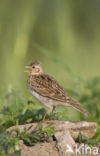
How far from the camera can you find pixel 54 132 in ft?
21.4

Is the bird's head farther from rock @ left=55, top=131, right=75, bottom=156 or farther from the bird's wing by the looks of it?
rock @ left=55, top=131, right=75, bottom=156

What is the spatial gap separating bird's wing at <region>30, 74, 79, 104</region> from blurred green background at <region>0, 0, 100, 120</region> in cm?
211

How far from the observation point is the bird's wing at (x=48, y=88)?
7.23 meters

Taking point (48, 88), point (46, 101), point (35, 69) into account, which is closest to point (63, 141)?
point (46, 101)

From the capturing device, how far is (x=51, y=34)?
33.1ft

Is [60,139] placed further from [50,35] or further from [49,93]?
[50,35]

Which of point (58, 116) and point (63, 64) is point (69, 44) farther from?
point (58, 116)

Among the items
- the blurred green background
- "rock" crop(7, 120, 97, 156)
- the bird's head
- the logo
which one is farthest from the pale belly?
Answer: the blurred green background

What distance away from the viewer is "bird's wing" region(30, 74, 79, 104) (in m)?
7.23

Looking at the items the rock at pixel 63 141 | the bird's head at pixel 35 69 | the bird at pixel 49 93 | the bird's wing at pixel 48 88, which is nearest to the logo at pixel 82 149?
the rock at pixel 63 141

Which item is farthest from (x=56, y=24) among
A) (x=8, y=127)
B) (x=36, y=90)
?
(x=8, y=127)

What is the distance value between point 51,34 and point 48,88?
2768mm

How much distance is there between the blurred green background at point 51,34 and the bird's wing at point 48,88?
82.9 inches

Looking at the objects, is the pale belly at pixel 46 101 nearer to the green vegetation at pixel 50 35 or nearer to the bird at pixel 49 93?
the bird at pixel 49 93
